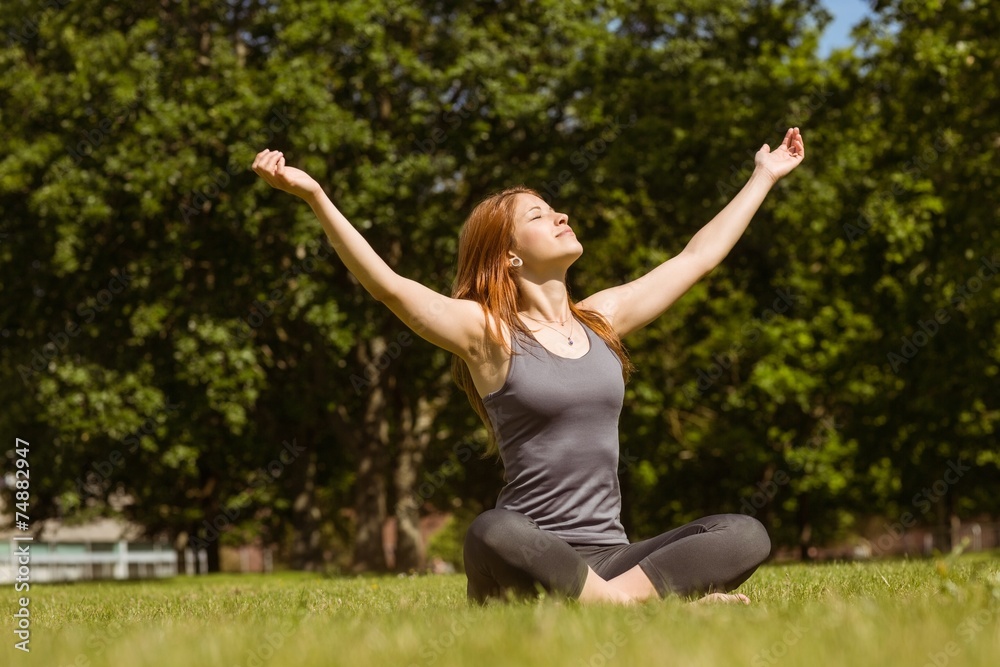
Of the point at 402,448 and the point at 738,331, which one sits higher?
the point at 738,331

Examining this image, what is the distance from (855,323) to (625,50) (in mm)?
9634

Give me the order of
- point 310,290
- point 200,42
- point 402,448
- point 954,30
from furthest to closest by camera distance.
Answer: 1. point 402,448
2. point 200,42
3. point 310,290
4. point 954,30

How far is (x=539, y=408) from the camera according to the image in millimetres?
4754

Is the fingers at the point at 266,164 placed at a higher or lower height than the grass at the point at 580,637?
higher

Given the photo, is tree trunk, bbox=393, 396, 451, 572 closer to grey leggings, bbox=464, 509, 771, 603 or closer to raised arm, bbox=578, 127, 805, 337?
raised arm, bbox=578, 127, 805, 337

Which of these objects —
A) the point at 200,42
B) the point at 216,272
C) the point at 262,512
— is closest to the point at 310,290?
Answer: the point at 216,272

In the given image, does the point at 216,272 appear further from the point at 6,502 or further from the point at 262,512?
the point at 262,512

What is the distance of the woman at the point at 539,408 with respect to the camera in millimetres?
4488

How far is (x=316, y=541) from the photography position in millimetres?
25609
